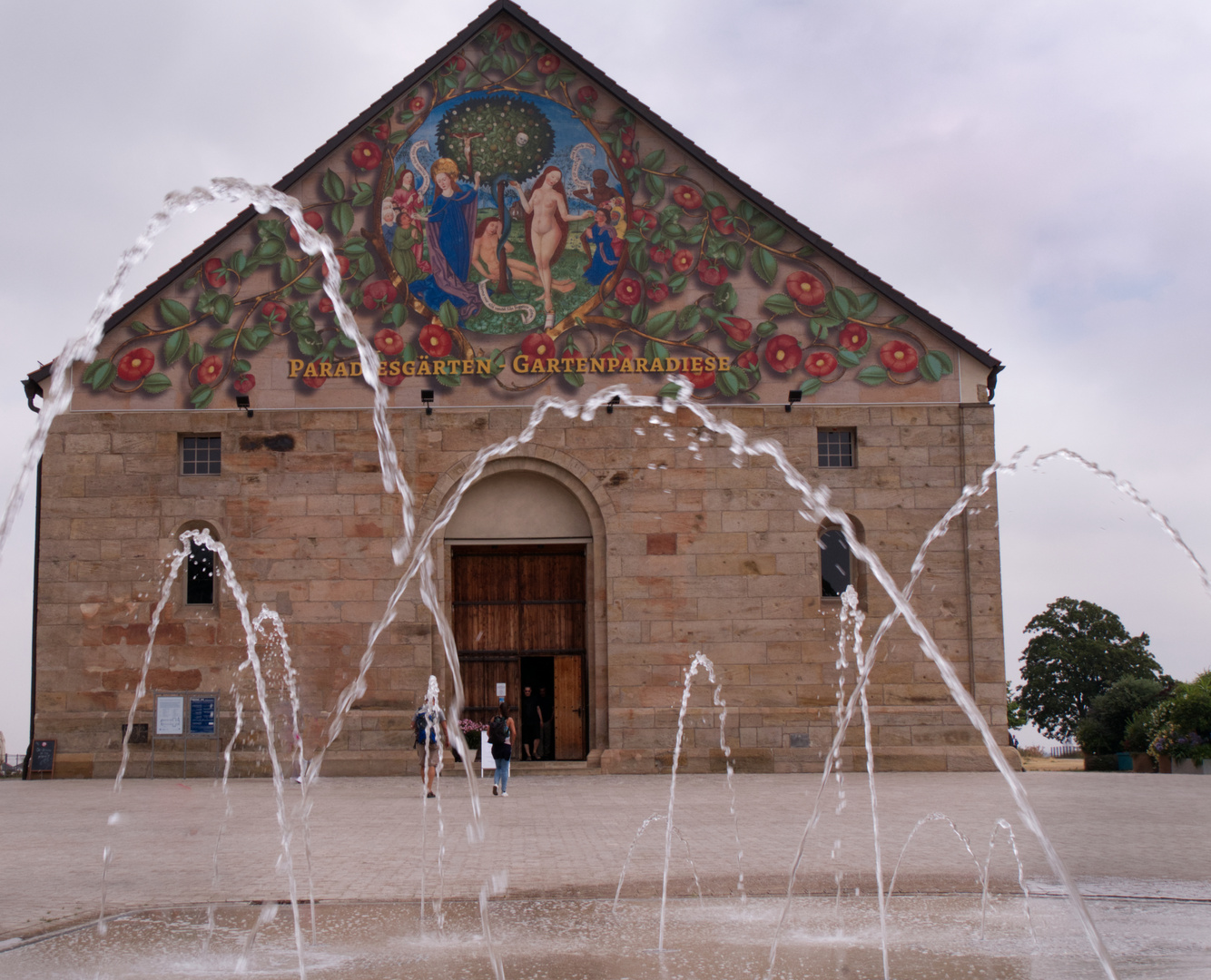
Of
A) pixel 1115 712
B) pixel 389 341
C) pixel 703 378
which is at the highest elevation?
pixel 389 341

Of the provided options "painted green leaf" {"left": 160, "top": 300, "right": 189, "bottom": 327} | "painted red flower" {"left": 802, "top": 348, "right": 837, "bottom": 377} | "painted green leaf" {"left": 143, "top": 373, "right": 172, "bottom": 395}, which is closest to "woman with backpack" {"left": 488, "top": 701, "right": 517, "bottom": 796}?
"painted red flower" {"left": 802, "top": 348, "right": 837, "bottom": 377}

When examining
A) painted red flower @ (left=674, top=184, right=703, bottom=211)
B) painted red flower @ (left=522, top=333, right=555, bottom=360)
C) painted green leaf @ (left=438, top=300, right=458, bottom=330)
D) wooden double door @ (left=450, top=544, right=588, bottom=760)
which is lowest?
wooden double door @ (left=450, top=544, right=588, bottom=760)

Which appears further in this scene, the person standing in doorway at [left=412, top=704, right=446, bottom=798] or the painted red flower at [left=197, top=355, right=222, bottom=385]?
the painted red flower at [left=197, top=355, right=222, bottom=385]

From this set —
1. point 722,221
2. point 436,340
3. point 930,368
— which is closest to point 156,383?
point 436,340

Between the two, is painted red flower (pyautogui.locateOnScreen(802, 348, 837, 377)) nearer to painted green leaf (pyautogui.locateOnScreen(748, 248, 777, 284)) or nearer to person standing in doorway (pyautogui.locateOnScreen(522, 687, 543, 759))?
painted green leaf (pyautogui.locateOnScreen(748, 248, 777, 284))

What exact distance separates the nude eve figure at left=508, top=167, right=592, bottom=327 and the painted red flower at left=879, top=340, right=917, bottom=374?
21.5ft

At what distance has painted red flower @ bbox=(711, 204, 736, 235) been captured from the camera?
25406 millimetres

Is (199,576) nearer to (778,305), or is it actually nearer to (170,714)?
(170,714)

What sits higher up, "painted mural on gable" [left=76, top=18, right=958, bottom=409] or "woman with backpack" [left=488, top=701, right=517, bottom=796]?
"painted mural on gable" [left=76, top=18, right=958, bottom=409]

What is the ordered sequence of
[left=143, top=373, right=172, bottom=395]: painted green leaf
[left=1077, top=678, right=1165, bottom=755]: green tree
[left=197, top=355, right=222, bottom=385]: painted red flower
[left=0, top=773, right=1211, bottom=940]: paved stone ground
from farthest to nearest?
[left=1077, top=678, right=1165, bottom=755]: green tree
[left=143, top=373, right=172, bottom=395]: painted green leaf
[left=197, top=355, right=222, bottom=385]: painted red flower
[left=0, top=773, right=1211, bottom=940]: paved stone ground

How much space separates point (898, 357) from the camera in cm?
2533

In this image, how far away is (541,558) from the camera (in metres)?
26.0

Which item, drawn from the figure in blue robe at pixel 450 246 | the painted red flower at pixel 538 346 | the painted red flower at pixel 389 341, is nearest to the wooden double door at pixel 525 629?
the painted red flower at pixel 538 346

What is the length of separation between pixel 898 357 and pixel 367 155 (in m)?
11.5
